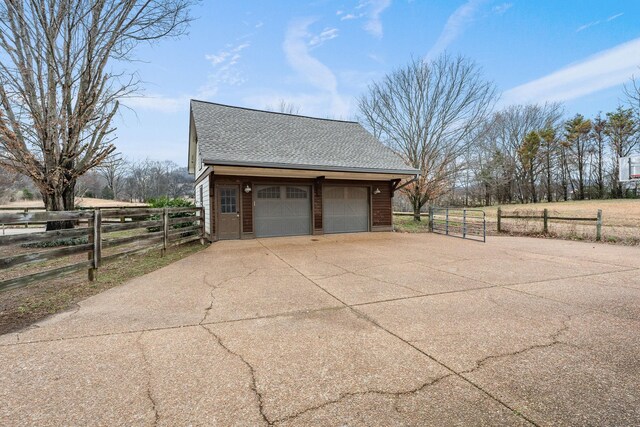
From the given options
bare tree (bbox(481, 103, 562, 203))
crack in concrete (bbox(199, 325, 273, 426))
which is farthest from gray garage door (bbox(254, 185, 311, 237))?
bare tree (bbox(481, 103, 562, 203))

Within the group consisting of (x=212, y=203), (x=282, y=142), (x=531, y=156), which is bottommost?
(x=212, y=203)

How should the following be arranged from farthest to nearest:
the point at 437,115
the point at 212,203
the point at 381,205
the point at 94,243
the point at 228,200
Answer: the point at 437,115
the point at 381,205
the point at 228,200
the point at 212,203
the point at 94,243

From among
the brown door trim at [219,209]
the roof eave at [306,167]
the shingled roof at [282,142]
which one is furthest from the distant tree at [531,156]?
the brown door trim at [219,209]

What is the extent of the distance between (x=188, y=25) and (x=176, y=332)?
1076cm

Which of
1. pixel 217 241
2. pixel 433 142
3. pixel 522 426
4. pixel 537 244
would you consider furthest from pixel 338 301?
pixel 433 142

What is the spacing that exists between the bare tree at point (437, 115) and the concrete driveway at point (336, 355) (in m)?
12.8

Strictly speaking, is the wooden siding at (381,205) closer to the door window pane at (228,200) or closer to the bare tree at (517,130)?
the door window pane at (228,200)

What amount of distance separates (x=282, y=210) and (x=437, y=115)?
12.5 metres

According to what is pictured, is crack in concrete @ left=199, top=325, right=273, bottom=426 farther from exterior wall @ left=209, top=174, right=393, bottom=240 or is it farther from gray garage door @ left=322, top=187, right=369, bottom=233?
gray garage door @ left=322, top=187, right=369, bottom=233

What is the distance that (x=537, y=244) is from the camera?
878 cm

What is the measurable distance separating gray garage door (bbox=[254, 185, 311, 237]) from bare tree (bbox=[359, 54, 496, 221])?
8019 mm

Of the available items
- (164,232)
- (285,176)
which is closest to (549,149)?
(285,176)

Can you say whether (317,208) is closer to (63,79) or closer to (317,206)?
(317,206)

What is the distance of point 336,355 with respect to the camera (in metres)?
2.39
